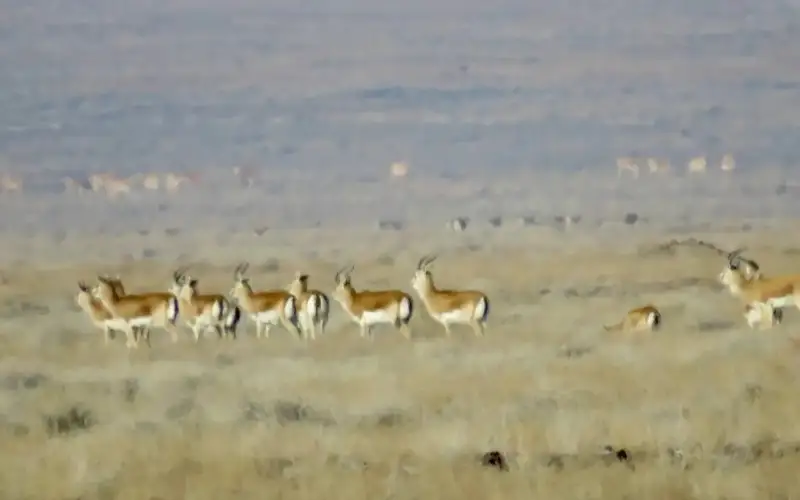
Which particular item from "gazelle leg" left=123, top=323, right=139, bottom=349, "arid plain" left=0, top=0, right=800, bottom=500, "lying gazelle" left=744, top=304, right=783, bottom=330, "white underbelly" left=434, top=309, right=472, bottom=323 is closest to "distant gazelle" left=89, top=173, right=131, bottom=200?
"arid plain" left=0, top=0, right=800, bottom=500

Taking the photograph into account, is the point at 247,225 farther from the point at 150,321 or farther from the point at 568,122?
the point at 568,122

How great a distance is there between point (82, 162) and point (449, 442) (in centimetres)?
98

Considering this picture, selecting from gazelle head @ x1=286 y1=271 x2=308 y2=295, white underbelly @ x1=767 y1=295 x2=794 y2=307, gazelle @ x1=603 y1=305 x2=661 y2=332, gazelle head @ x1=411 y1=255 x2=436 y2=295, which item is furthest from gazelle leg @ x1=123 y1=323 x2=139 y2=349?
white underbelly @ x1=767 y1=295 x2=794 y2=307

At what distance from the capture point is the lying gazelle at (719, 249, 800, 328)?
2.44m

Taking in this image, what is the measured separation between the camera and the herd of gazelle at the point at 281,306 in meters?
2.38

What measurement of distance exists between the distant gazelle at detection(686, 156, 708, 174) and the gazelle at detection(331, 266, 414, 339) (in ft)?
2.23

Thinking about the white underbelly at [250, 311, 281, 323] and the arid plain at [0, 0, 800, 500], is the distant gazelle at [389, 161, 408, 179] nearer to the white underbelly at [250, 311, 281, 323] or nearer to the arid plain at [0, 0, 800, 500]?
the arid plain at [0, 0, 800, 500]

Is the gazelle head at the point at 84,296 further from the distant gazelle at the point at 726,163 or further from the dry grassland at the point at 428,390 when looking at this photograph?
the distant gazelle at the point at 726,163

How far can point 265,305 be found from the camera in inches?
94.6

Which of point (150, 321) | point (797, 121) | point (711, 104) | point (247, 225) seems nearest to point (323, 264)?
point (247, 225)

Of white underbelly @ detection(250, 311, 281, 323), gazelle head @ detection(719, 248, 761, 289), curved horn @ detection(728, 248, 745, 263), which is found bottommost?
white underbelly @ detection(250, 311, 281, 323)

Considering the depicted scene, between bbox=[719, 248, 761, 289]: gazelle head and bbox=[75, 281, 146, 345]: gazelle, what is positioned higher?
bbox=[719, 248, 761, 289]: gazelle head

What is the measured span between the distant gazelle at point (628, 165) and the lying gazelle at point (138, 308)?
39.5 inches

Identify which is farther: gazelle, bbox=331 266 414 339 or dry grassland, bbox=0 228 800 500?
gazelle, bbox=331 266 414 339
